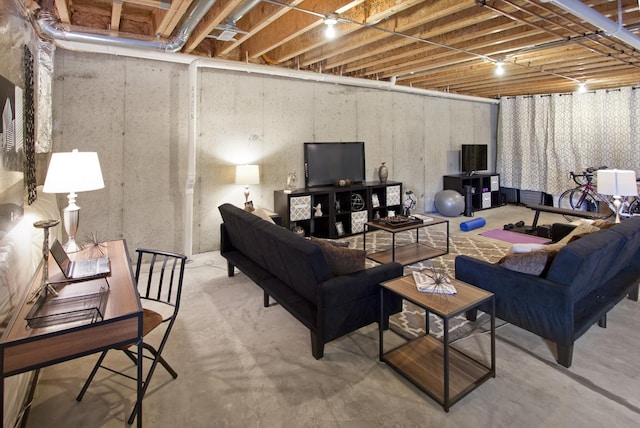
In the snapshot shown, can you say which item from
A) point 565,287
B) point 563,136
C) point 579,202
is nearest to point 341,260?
point 565,287

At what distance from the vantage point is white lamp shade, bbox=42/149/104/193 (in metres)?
2.43

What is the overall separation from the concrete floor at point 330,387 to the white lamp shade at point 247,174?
2.32m

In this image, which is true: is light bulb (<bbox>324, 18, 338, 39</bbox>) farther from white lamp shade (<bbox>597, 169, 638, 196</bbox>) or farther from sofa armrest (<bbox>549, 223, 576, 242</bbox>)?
sofa armrest (<bbox>549, 223, 576, 242</bbox>)

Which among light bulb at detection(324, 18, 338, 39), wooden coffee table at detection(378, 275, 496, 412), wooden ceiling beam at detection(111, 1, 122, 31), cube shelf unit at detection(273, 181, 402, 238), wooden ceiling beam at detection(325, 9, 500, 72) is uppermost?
wooden ceiling beam at detection(325, 9, 500, 72)

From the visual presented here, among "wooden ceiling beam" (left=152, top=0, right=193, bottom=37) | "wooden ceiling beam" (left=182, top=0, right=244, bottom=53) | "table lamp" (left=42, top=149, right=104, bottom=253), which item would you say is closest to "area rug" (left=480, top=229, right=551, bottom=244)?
"wooden ceiling beam" (left=182, top=0, right=244, bottom=53)

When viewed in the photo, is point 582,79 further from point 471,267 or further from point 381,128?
point 471,267

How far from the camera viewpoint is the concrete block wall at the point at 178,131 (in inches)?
159

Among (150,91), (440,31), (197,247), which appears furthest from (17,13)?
(440,31)

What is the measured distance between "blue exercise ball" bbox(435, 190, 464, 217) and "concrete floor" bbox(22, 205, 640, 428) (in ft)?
13.6

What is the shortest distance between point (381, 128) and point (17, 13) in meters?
5.33

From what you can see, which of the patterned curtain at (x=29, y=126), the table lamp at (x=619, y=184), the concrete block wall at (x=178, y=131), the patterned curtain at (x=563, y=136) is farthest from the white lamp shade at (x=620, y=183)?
the patterned curtain at (x=29, y=126)

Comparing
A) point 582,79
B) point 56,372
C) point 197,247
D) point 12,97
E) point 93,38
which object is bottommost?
point 56,372

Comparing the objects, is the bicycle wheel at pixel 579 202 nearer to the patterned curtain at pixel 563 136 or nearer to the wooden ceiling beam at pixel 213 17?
the patterned curtain at pixel 563 136

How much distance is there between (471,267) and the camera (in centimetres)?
273
